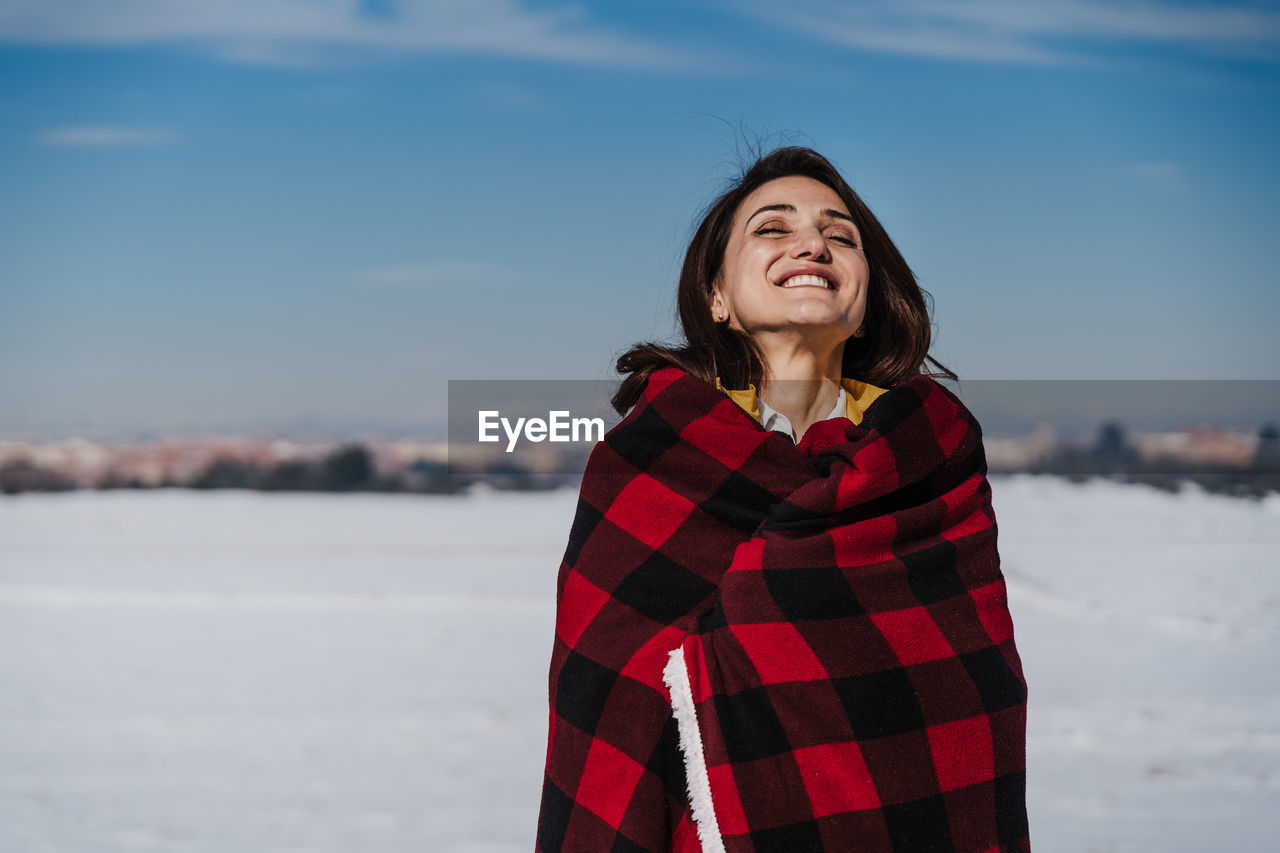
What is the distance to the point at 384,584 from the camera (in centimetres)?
867

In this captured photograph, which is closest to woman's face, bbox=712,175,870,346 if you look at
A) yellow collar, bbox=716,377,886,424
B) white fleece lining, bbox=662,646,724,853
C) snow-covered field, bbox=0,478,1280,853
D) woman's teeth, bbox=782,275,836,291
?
woman's teeth, bbox=782,275,836,291

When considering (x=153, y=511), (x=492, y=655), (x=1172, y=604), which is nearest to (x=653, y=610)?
(x=492, y=655)

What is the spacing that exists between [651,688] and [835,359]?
2.38 feet

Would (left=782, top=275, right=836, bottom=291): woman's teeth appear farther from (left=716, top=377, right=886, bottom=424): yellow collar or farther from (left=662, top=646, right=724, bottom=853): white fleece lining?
(left=662, top=646, right=724, bottom=853): white fleece lining

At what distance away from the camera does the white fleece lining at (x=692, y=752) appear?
1.63 metres

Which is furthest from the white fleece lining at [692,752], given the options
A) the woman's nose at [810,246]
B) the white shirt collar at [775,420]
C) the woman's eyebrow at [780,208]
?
the woman's eyebrow at [780,208]

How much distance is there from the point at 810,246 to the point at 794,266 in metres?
0.04

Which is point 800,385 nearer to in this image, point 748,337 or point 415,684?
point 748,337

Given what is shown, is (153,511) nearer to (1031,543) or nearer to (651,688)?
(1031,543)

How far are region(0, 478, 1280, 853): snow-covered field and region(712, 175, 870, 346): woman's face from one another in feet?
7.17

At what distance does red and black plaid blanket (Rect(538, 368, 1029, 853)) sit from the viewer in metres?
1.64

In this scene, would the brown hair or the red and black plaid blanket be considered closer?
the red and black plaid blanket

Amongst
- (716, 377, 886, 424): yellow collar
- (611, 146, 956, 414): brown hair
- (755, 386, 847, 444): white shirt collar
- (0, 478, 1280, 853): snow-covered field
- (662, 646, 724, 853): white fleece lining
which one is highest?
(611, 146, 956, 414): brown hair

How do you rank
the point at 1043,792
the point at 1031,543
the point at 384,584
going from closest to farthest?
1. the point at 1043,792
2. the point at 384,584
3. the point at 1031,543
